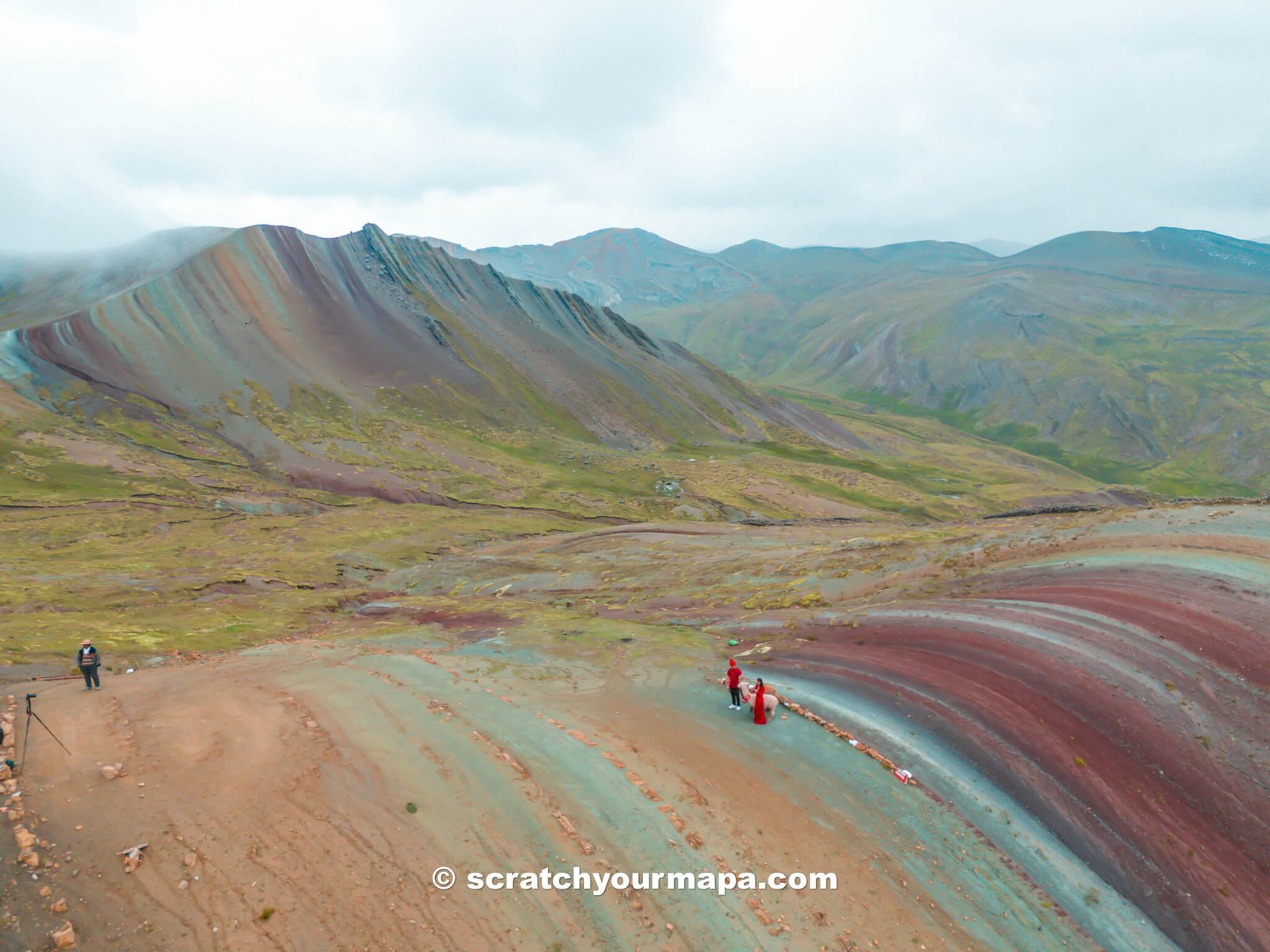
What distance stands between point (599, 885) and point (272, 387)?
9924cm

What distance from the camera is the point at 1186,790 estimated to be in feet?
52.3

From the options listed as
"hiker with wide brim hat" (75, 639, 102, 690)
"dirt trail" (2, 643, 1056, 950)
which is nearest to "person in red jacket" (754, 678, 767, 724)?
"dirt trail" (2, 643, 1056, 950)

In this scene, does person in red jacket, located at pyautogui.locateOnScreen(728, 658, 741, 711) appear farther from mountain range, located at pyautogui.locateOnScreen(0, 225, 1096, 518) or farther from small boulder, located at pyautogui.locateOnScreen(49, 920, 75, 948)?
mountain range, located at pyautogui.locateOnScreen(0, 225, 1096, 518)

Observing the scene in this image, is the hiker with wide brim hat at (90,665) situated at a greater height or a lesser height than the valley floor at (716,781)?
greater

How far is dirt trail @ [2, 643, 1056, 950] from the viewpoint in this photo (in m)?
10.9

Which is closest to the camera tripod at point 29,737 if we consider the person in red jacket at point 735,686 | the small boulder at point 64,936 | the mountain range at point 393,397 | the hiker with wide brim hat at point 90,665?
the hiker with wide brim hat at point 90,665

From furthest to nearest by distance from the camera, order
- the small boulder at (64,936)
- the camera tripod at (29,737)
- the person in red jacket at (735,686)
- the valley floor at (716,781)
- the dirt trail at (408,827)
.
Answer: the person in red jacket at (735,686), the camera tripod at (29,737), the valley floor at (716,781), the dirt trail at (408,827), the small boulder at (64,936)

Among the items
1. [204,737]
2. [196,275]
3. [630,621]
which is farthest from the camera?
[196,275]

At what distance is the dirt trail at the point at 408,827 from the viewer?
1085 cm

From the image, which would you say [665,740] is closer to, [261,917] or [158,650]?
[261,917]

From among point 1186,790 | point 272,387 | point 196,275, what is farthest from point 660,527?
point 196,275

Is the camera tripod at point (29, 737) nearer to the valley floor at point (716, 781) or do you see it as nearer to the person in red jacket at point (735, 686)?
the valley floor at point (716, 781)

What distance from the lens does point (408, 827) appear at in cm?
1299

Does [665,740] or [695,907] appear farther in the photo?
[665,740]
